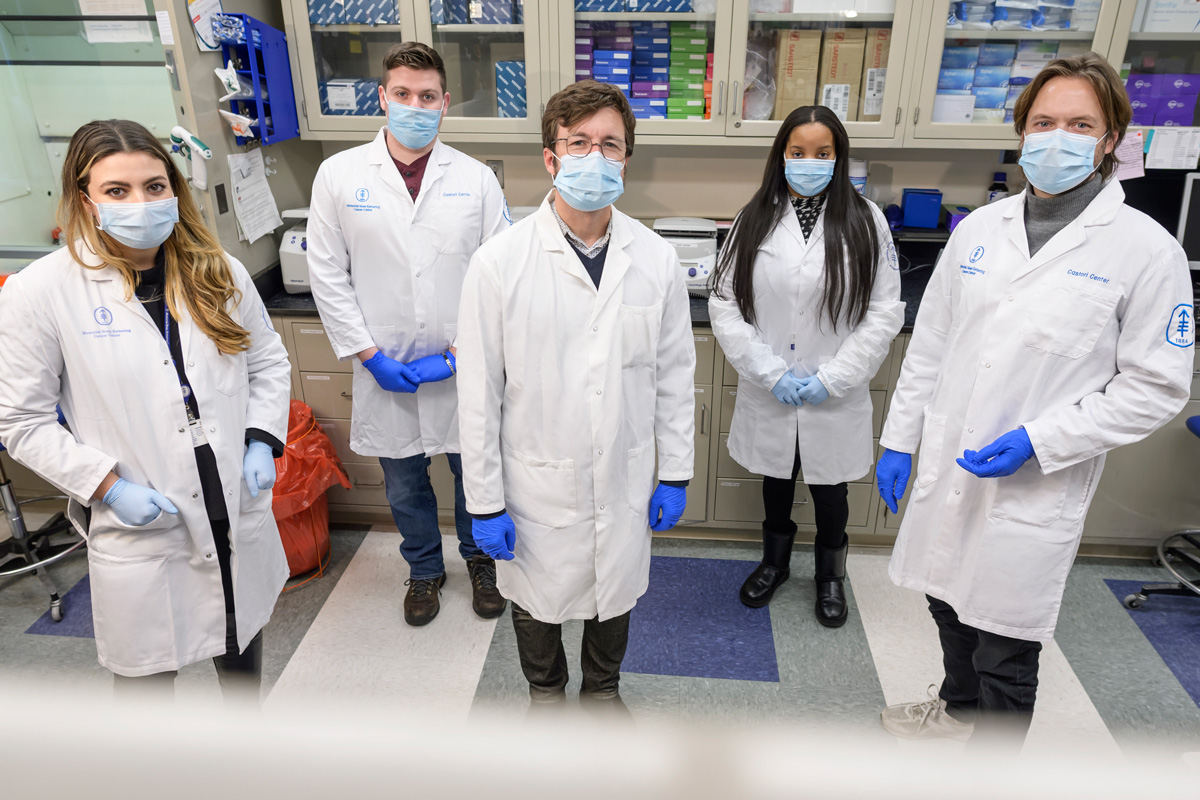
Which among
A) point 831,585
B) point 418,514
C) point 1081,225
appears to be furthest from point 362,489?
point 1081,225

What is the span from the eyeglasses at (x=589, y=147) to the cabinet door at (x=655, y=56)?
1199 mm

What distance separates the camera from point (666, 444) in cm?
175

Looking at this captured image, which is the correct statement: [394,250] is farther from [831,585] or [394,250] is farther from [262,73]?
[831,585]

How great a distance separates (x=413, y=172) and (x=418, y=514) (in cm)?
99

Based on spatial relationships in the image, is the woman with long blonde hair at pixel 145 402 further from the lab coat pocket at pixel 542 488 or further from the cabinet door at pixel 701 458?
the cabinet door at pixel 701 458

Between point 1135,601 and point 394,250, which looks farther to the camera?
point 1135,601

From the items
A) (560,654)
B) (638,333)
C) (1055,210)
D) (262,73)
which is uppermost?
(262,73)

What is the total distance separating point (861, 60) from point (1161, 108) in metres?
0.98

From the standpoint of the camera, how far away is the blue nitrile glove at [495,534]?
161 centimetres

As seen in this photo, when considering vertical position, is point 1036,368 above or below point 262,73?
below

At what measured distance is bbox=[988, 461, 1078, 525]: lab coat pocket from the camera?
1573mm

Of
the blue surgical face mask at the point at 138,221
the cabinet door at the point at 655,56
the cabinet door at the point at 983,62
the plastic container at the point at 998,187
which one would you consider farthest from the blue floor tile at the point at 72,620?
the plastic container at the point at 998,187

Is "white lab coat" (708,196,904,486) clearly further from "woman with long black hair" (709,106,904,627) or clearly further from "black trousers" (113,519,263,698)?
"black trousers" (113,519,263,698)

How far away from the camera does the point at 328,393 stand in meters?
2.75
